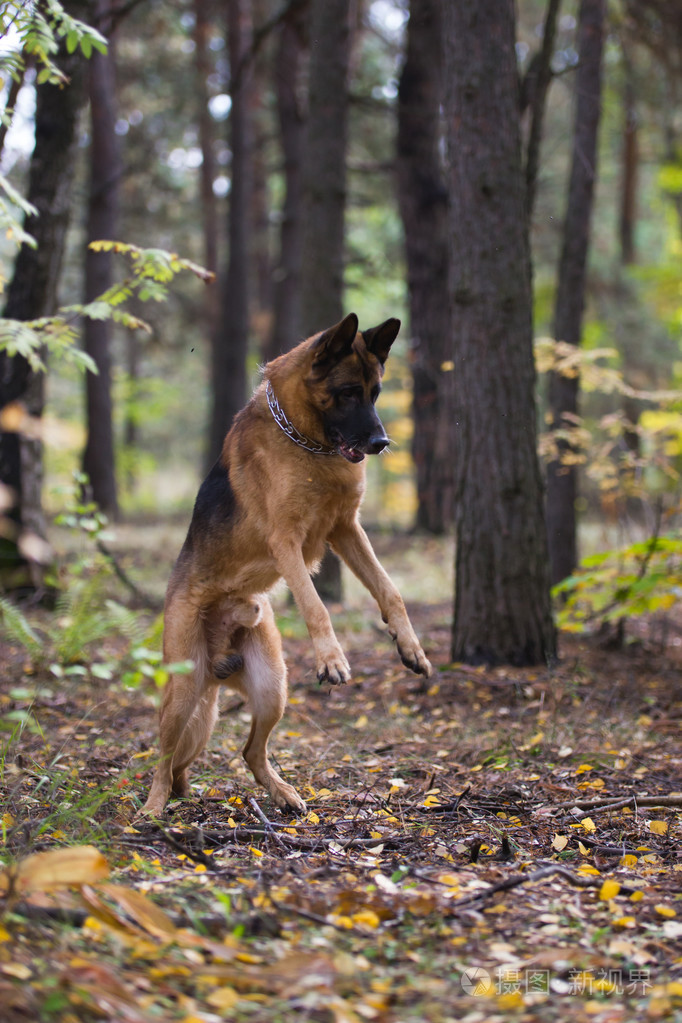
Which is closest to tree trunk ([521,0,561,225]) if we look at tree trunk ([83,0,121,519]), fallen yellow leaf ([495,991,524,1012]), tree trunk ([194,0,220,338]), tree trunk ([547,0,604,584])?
tree trunk ([547,0,604,584])

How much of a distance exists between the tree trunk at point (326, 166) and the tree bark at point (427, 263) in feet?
16.9

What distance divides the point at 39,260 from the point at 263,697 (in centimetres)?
618

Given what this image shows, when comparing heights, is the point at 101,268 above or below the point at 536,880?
above

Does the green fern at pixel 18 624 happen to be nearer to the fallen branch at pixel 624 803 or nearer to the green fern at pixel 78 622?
the green fern at pixel 78 622

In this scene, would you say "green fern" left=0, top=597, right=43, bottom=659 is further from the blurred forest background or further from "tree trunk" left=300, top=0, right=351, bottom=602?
"tree trunk" left=300, top=0, right=351, bottom=602

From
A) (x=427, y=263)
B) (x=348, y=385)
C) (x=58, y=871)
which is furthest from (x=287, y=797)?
(x=427, y=263)

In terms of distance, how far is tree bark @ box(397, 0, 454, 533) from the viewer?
16.1m

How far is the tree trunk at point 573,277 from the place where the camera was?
10266 mm

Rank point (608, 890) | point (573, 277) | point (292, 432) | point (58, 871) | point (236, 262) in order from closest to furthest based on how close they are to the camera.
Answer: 1. point (58, 871)
2. point (608, 890)
3. point (292, 432)
4. point (573, 277)
5. point (236, 262)

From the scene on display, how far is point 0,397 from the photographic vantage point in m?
9.15

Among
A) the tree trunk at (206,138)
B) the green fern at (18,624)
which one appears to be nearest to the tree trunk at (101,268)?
the tree trunk at (206,138)

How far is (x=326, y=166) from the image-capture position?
10961 millimetres

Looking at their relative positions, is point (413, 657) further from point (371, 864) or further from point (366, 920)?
point (366, 920)

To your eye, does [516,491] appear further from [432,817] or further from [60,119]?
[60,119]
